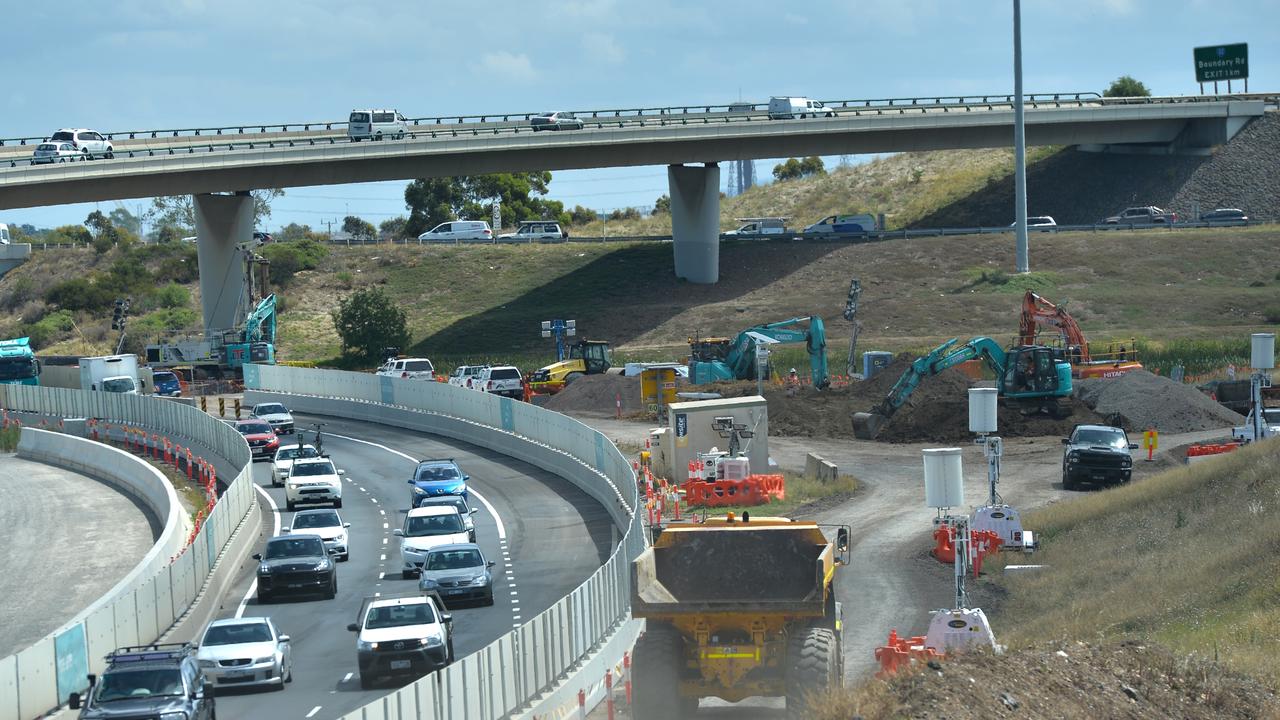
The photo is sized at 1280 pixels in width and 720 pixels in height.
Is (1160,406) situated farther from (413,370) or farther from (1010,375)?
(413,370)

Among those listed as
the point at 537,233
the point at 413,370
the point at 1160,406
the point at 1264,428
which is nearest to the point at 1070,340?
the point at 1160,406

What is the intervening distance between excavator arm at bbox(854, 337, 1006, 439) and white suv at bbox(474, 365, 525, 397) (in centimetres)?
1856

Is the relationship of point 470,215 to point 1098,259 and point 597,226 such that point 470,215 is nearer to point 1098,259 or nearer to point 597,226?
point 597,226

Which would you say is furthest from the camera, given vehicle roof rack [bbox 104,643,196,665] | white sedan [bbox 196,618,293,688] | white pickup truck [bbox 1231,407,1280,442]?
white pickup truck [bbox 1231,407,1280,442]

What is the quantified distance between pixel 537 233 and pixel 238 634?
94.0 meters

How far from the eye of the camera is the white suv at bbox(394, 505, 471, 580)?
1484 inches

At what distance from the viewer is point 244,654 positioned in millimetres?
26844

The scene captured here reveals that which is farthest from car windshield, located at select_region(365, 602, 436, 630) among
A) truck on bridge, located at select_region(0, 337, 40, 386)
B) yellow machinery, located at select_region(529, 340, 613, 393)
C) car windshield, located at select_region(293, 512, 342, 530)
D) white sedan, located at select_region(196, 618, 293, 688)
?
truck on bridge, located at select_region(0, 337, 40, 386)

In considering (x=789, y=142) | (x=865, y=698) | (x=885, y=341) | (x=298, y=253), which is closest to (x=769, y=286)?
(x=789, y=142)

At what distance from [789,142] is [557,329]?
87.4 ft

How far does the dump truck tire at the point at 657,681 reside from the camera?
1948cm

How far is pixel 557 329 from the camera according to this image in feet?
256

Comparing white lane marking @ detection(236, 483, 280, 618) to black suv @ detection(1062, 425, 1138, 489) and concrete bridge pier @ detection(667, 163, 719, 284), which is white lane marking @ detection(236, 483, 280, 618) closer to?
black suv @ detection(1062, 425, 1138, 489)

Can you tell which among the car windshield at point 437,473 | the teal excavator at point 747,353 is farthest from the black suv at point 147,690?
the teal excavator at point 747,353
